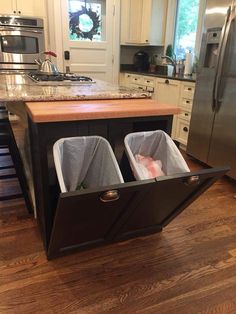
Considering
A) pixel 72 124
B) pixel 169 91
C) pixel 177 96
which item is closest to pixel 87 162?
pixel 72 124

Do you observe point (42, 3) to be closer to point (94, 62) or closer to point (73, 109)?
point (94, 62)

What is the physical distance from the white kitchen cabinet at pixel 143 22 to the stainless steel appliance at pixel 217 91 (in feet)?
5.45

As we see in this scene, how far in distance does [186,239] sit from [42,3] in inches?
149

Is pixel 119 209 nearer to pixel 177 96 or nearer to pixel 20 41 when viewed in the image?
pixel 177 96

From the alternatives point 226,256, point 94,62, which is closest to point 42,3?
point 94,62

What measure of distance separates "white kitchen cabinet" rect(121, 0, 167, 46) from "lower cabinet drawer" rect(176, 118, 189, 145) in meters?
1.65

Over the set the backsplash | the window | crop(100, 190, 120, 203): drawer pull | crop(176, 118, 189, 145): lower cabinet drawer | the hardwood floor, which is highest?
the window

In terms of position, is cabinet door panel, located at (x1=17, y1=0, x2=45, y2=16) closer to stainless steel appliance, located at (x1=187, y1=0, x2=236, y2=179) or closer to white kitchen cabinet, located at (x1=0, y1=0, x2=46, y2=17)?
white kitchen cabinet, located at (x1=0, y1=0, x2=46, y2=17)

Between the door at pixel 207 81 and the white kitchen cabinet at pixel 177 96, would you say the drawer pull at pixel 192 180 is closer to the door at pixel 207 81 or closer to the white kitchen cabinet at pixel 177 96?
the door at pixel 207 81

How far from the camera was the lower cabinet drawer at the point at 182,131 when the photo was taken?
3.26m

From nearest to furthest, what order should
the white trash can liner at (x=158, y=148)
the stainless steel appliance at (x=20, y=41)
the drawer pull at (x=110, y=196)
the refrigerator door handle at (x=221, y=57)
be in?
the drawer pull at (x=110, y=196) → the white trash can liner at (x=158, y=148) → the refrigerator door handle at (x=221, y=57) → the stainless steel appliance at (x=20, y=41)

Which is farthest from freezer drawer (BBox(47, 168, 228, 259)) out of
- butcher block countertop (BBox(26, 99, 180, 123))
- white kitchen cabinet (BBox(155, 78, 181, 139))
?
white kitchen cabinet (BBox(155, 78, 181, 139))

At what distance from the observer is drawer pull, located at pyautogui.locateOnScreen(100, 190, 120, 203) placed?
3.29 ft

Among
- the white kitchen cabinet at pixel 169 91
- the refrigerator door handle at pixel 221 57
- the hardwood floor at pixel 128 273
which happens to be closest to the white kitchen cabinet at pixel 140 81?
the white kitchen cabinet at pixel 169 91
